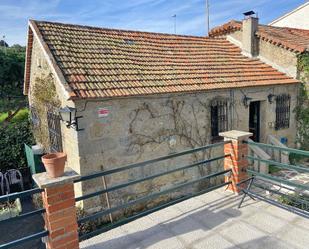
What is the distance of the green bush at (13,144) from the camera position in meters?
11.3

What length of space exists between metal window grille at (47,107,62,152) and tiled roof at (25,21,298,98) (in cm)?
191

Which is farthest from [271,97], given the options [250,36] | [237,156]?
[237,156]

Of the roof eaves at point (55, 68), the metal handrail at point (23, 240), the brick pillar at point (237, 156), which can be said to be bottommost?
the metal handrail at point (23, 240)

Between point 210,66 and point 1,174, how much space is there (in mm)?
9179

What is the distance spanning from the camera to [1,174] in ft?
33.1

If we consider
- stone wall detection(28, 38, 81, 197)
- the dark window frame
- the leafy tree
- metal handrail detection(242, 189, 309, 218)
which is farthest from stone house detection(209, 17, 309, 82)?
the leafy tree

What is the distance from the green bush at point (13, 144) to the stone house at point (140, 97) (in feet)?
3.05

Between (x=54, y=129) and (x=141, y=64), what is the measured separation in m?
3.78

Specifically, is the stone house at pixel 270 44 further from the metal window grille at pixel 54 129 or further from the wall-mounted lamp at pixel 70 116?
the wall-mounted lamp at pixel 70 116

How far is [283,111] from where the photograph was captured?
1195cm

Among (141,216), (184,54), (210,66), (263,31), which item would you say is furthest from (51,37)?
(263,31)

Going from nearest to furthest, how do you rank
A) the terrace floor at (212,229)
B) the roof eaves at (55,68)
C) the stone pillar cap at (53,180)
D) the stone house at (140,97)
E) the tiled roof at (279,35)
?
the stone pillar cap at (53,180) < the terrace floor at (212,229) < the roof eaves at (55,68) < the stone house at (140,97) < the tiled roof at (279,35)

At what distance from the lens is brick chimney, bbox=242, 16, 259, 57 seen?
41.0 feet

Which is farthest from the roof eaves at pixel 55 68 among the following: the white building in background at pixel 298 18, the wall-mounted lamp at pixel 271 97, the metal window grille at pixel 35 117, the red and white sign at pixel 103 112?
the white building in background at pixel 298 18
